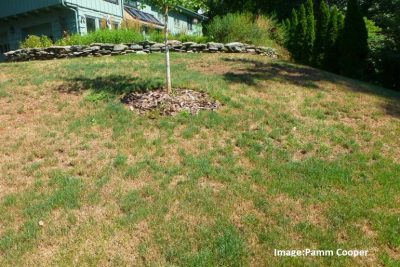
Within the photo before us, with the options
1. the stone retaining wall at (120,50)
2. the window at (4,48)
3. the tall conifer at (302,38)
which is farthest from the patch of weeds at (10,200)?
the window at (4,48)

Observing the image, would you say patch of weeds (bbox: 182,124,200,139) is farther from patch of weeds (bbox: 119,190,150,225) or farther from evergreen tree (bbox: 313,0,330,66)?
evergreen tree (bbox: 313,0,330,66)

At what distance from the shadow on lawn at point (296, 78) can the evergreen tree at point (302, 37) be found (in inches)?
143

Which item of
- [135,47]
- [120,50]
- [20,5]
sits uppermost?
[20,5]

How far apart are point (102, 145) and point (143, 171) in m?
1.08

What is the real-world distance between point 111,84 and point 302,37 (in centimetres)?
906

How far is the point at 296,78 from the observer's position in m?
9.66

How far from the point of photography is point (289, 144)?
5988 mm

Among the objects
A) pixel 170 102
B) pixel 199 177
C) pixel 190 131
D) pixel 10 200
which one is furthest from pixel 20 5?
pixel 199 177

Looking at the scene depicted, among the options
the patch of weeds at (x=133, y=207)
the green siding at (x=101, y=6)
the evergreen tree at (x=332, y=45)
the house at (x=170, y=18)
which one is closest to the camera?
the patch of weeds at (x=133, y=207)

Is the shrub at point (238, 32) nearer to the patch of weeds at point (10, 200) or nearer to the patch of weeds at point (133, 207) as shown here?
the patch of weeds at point (133, 207)

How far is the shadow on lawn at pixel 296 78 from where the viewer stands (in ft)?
28.9

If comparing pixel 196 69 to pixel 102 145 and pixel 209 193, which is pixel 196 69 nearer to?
pixel 102 145

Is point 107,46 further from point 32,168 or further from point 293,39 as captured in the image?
point 32,168

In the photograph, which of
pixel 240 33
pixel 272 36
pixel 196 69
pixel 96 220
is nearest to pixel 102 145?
pixel 96 220
